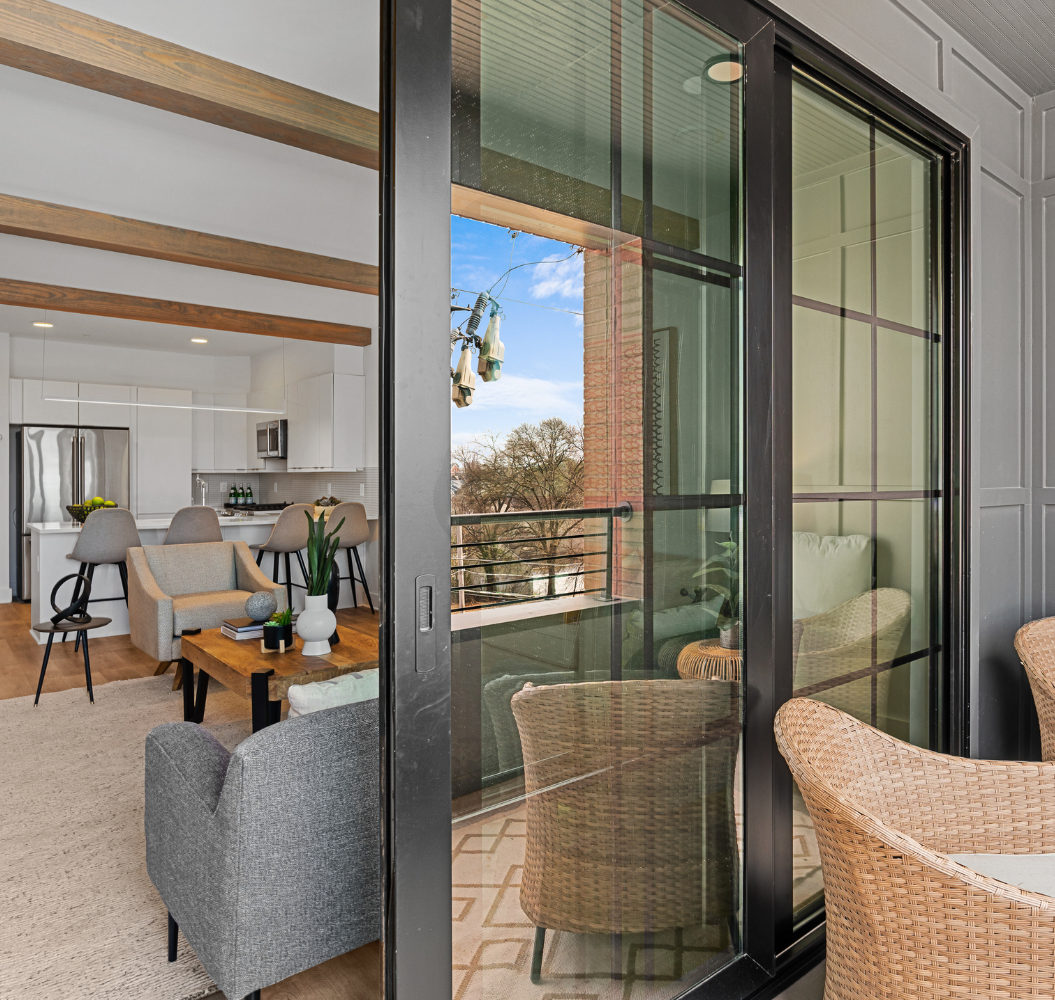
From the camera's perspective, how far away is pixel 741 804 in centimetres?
163

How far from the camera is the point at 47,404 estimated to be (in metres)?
7.35

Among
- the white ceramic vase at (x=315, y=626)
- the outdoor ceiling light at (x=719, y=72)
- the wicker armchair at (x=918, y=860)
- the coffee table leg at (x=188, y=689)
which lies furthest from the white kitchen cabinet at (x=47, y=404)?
the wicker armchair at (x=918, y=860)

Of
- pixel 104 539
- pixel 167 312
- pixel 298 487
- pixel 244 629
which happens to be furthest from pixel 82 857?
pixel 298 487

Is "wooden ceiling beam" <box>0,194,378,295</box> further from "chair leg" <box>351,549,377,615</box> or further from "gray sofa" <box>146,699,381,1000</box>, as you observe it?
"gray sofa" <box>146,699,381,1000</box>

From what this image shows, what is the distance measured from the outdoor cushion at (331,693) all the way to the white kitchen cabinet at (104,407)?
22.5 feet

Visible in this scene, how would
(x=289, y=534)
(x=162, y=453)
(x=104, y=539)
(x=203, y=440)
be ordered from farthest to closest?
(x=203, y=440)
(x=162, y=453)
(x=289, y=534)
(x=104, y=539)

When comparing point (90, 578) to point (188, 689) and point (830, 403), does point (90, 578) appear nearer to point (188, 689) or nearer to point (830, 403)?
point (188, 689)

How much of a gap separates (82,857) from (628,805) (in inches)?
80.8

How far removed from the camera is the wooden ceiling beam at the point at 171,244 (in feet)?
12.7

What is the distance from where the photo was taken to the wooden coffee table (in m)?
2.80

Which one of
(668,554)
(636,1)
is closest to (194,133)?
(636,1)

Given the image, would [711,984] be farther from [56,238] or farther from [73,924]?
[56,238]

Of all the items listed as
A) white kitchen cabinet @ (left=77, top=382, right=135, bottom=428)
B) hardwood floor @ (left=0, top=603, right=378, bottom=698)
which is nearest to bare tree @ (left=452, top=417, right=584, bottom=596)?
A: hardwood floor @ (left=0, top=603, right=378, bottom=698)

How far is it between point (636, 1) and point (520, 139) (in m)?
0.49
